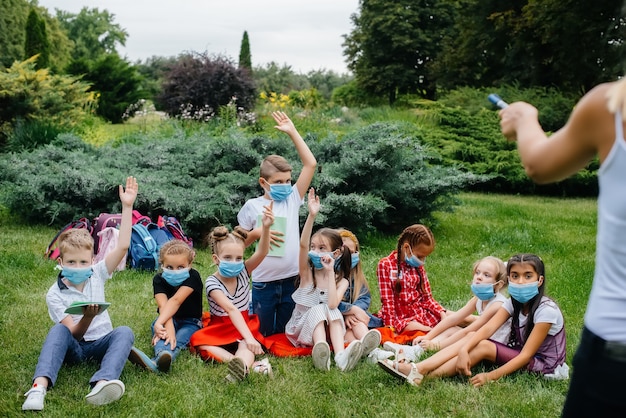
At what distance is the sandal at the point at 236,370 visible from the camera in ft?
12.9

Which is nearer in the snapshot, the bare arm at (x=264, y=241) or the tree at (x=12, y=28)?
the bare arm at (x=264, y=241)

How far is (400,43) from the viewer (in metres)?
33.5

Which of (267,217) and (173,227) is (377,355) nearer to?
(267,217)

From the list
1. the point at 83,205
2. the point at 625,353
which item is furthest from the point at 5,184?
the point at 625,353

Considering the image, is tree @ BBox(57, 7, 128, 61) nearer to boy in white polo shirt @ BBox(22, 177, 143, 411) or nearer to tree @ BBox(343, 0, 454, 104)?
tree @ BBox(343, 0, 454, 104)

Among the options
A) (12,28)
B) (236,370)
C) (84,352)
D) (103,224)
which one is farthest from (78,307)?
(12,28)

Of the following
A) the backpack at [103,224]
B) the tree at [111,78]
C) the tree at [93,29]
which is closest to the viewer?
the backpack at [103,224]

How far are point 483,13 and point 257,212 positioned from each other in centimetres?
2070

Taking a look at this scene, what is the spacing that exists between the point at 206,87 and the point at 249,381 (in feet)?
46.7

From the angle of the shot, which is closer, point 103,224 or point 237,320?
point 237,320

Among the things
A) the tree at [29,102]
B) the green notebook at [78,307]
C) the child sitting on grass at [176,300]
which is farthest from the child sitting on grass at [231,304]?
the tree at [29,102]

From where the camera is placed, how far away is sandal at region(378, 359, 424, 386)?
12.6 feet

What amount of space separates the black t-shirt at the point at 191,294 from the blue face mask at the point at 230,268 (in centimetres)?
21

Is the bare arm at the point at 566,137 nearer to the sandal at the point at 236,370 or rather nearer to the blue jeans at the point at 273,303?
the sandal at the point at 236,370
